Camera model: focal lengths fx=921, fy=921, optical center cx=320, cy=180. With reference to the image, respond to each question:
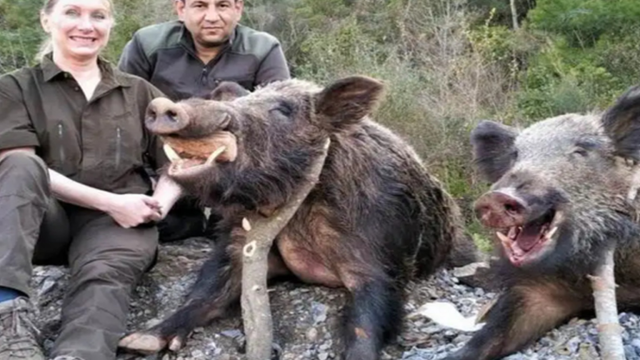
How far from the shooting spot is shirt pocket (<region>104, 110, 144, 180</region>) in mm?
4582

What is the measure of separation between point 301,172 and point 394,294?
71cm

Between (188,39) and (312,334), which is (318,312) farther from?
(188,39)

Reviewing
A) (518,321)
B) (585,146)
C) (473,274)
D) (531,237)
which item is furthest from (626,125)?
(473,274)

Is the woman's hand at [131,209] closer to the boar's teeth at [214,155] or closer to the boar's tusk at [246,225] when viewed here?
the boar's tusk at [246,225]

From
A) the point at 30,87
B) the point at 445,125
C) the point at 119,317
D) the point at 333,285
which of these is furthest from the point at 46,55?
the point at 445,125

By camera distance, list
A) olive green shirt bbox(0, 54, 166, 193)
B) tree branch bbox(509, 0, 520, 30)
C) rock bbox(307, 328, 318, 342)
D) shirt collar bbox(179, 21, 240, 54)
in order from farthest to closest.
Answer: tree branch bbox(509, 0, 520, 30) < shirt collar bbox(179, 21, 240, 54) < olive green shirt bbox(0, 54, 166, 193) < rock bbox(307, 328, 318, 342)

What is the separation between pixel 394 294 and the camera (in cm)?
422

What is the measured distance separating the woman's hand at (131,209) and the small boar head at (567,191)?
1686 millimetres

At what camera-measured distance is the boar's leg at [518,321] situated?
3.72 meters

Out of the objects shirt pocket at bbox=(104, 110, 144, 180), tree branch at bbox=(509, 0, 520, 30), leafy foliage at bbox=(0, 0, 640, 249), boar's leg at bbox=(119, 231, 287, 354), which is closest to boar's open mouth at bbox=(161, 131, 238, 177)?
boar's leg at bbox=(119, 231, 287, 354)

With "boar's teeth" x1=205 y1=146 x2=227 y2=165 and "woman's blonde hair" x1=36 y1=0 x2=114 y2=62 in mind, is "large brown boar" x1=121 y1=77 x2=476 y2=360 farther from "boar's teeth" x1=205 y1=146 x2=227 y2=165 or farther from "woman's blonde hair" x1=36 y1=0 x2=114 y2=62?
"woman's blonde hair" x1=36 y1=0 x2=114 y2=62

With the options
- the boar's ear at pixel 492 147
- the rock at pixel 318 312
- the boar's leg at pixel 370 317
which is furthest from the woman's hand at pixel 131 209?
the boar's ear at pixel 492 147

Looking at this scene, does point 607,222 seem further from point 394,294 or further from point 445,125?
point 445,125

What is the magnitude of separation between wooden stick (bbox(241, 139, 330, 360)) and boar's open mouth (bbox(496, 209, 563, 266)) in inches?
44.8
